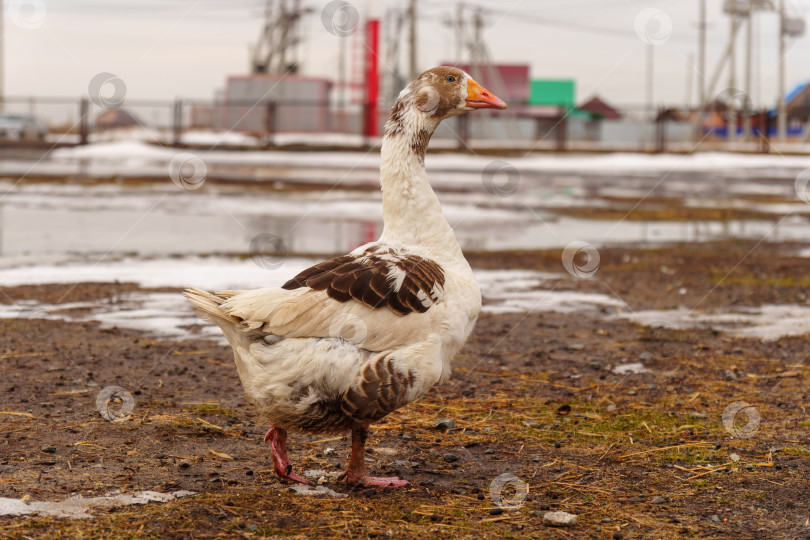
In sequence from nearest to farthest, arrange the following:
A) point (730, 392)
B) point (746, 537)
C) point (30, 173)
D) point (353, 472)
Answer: point (746, 537) → point (353, 472) → point (730, 392) → point (30, 173)

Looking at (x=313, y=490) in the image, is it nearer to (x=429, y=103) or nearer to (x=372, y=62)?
(x=429, y=103)

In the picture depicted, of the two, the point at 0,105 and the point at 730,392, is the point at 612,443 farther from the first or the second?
the point at 0,105

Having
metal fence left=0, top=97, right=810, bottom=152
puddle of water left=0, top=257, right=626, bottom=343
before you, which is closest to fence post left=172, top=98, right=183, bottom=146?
metal fence left=0, top=97, right=810, bottom=152

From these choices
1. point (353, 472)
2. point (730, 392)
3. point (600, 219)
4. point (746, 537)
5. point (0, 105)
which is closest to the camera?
point (746, 537)

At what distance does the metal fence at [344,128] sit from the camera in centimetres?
3828

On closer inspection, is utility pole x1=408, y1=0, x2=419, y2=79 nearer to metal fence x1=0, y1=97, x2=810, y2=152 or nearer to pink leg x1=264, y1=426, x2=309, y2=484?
metal fence x1=0, y1=97, x2=810, y2=152

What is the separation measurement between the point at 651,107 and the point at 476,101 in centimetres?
3773

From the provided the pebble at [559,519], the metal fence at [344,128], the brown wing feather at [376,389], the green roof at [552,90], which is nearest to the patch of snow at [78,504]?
the brown wing feather at [376,389]

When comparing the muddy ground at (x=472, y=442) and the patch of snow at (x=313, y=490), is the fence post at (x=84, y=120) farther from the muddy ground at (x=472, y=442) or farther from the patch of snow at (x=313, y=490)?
the patch of snow at (x=313, y=490)

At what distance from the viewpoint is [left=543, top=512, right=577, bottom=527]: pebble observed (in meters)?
3.64

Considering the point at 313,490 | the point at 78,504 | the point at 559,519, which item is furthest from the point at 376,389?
the point at 78,504

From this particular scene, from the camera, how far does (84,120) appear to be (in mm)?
35688

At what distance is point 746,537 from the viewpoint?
353cm

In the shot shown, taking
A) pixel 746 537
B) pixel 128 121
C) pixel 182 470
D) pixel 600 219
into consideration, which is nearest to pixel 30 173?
pixel 600 219
